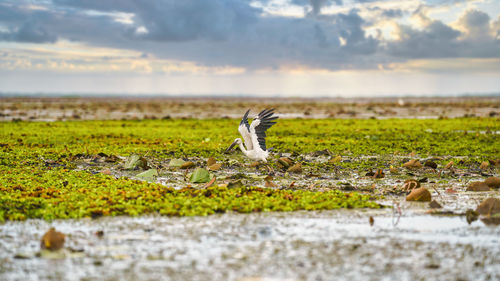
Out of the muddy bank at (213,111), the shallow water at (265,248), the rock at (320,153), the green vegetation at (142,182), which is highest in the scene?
the muddy bank at (213,111)

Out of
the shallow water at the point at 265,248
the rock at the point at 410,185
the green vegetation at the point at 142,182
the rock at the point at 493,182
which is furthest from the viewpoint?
the rock at the point at 493,182

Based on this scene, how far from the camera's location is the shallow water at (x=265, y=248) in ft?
19.8

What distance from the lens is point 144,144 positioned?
20875 millimetres

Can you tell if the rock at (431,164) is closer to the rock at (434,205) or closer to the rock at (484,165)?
the rock at (484,165)

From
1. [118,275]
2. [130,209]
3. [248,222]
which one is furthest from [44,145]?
[118,275]

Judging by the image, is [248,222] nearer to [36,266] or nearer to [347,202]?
[347,202]

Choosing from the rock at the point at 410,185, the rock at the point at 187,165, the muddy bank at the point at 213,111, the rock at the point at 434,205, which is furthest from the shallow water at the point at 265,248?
the muddy bank at the point at 213,111

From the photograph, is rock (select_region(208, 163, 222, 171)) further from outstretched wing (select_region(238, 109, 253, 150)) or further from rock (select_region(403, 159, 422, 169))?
rock (select_region(403, 159, 422, 169))

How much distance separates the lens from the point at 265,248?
22.9 feet

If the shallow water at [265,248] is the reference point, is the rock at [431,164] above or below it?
above

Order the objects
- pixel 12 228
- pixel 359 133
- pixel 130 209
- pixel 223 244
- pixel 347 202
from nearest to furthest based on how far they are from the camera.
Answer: pixel 223 244, pixel 12 228, pixel 130 209, pixel 347 202, pixel 359 133

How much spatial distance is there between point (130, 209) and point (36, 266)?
2794mm

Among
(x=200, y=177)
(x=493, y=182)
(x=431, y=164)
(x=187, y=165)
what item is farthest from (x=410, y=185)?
(x=187, y=165)

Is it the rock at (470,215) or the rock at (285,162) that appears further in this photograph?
the rock at (285,162)
